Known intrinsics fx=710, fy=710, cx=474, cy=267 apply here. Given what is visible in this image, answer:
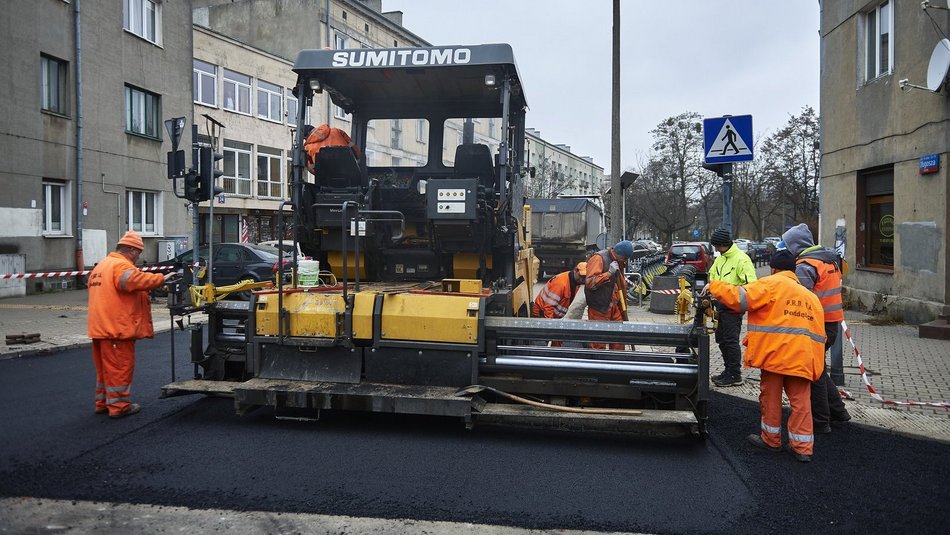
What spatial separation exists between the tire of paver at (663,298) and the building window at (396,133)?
27.5 ft

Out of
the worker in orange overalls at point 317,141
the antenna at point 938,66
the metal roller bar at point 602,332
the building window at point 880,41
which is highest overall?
the building window at point 880,41

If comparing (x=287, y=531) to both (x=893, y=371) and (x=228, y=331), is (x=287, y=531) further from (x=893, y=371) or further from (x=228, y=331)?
(x=893, y=371)

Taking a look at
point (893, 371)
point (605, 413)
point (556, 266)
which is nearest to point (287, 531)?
point (605, 413)

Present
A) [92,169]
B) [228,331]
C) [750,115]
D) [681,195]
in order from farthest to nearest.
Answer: [681,195], [92,169], [750,115], [228,331]

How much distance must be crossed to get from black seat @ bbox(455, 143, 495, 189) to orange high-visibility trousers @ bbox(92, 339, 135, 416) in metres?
3.31

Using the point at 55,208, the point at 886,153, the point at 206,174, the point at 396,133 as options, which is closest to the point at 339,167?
the point at 396,133

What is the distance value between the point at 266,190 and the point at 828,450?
27.5 metres

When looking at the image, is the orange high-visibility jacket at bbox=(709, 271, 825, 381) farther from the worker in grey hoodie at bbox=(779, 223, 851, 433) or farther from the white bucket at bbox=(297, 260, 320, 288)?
the white bucket at bbox=(297, 260, 320, 288)

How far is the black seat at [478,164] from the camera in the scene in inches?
266

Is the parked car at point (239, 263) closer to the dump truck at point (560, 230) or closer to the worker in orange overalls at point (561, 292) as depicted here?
the worker in orange overalls at point (561, 292)

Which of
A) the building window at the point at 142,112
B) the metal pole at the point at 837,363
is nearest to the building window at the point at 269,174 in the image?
the building window at the point at 142,112

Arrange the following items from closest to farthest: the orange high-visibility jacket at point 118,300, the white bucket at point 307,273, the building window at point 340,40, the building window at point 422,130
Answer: the orange high-visibility jacket at point 118,300 < the white bucket at point 307,273 < the building window at point 422,130 < the building window at point 340,40

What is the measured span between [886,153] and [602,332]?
1006 centimetres

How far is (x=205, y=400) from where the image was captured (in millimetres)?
6590
